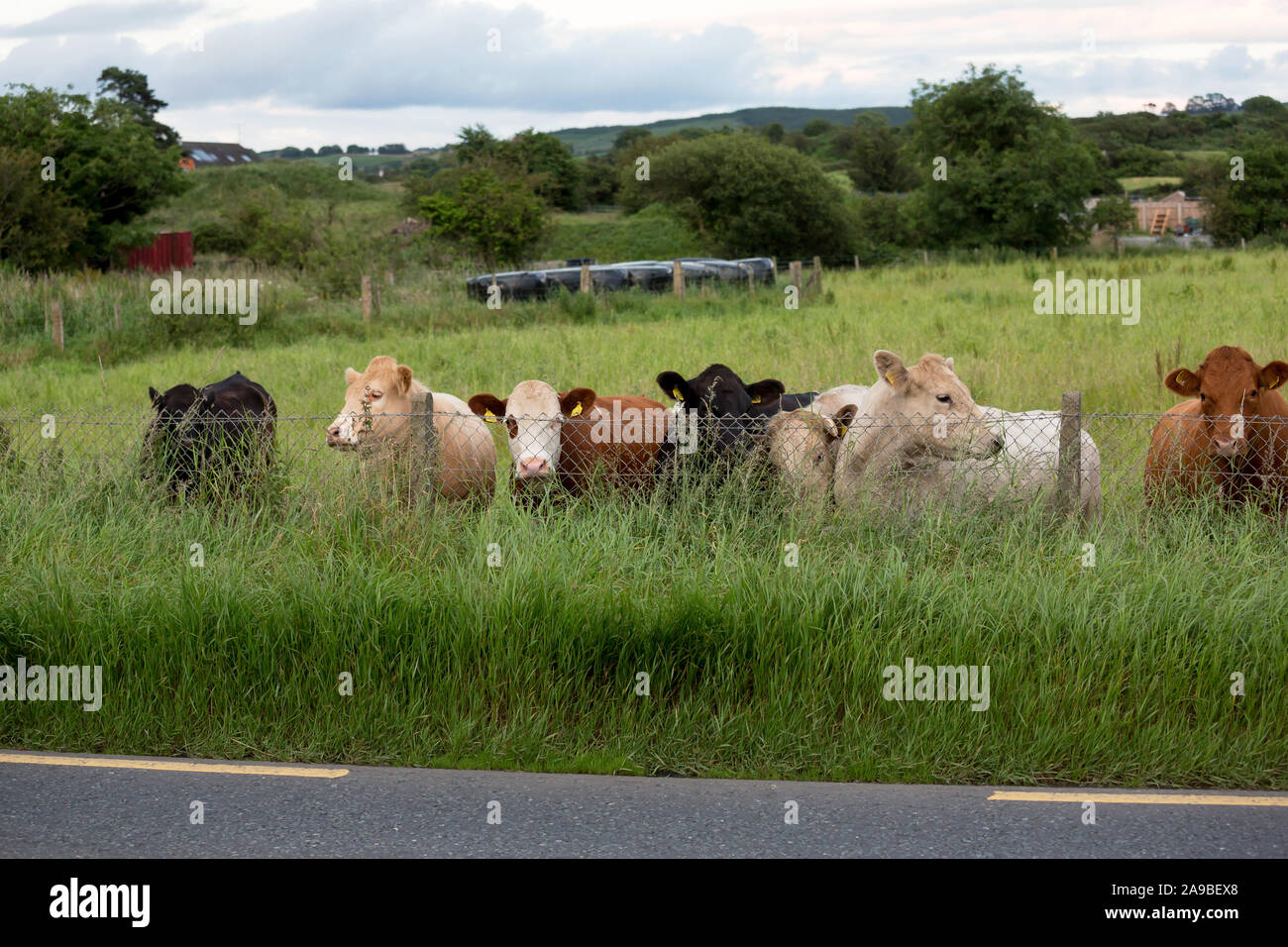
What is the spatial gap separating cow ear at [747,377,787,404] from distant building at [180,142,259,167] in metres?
104

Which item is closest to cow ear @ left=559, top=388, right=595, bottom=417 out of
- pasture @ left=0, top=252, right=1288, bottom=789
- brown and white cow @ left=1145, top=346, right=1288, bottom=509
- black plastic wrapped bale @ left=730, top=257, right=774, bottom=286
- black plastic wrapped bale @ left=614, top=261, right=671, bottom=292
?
pasture @ left=0, top=252, right=1288, bottom=789

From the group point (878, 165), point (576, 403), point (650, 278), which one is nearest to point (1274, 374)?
point (576, 403)

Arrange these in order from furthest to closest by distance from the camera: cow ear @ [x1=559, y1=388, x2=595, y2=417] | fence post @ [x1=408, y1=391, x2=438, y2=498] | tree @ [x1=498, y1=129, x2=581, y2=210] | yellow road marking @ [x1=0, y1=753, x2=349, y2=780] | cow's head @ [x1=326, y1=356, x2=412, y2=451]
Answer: tree @ [x1=498, y1=129, x2=581, y2=210] → cow ear @ [x1=559, y1=388, x2=595, y2=417] → cow's head @ [x1=326, y1=356, x2=412, y2=451] → fence post @ [x1=408, y1=391, x2=438, y2=498] → yellow road marking @ [x1=0, y1=753, x2=349, y2=780]

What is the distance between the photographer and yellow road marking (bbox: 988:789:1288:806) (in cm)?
521

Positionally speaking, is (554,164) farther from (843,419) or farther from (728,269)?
(843,419)

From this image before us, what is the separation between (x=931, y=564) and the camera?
22.7 ft

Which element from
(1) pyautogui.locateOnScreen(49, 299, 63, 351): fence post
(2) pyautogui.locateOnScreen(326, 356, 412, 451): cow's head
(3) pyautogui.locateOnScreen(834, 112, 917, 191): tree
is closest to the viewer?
(2) pyautogui.locateOnScreen(326, 356, 412, 451): cow's head

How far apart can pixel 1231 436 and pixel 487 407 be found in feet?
16.4

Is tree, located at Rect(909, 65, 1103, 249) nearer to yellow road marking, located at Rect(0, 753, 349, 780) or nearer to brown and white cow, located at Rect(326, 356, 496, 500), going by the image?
brown and white cow, located at Rect(326, 356, 496, 500)

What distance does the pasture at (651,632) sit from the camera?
5.80 m

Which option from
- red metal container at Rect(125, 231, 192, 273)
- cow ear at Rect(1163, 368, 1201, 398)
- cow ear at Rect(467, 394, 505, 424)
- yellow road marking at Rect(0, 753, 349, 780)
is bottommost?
yellow road marking at Rect(0, 753, 349, 780)

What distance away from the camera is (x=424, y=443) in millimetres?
8109

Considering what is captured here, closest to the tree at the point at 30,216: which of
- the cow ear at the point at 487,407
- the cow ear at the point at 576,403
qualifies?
the cow ear at the point at 487,407

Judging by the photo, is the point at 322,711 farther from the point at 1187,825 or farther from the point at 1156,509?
the point at 1156,509
